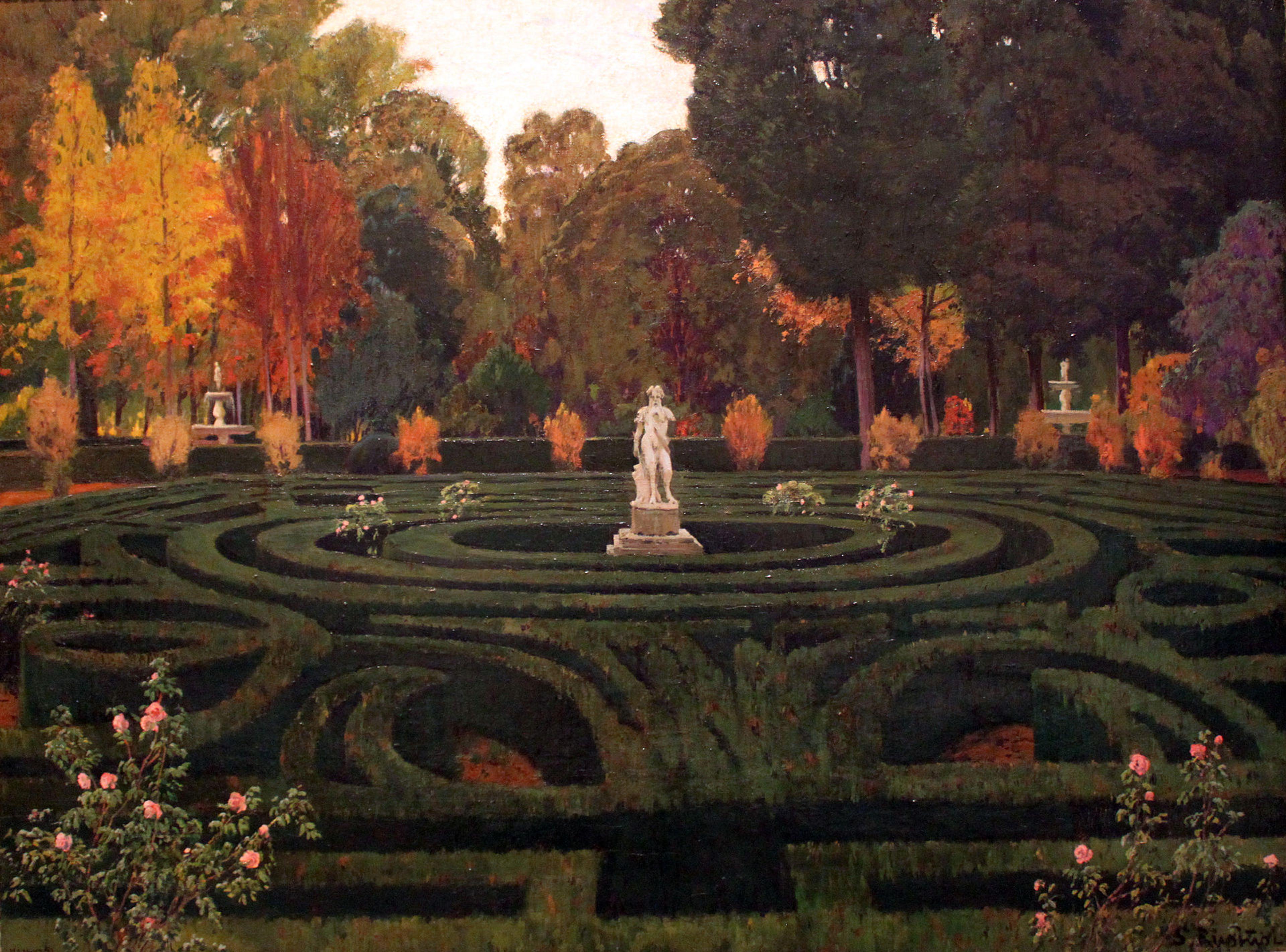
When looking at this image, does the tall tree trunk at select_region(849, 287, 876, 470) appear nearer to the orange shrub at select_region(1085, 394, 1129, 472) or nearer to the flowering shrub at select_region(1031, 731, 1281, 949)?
the orange shrub at select_region(1085, 394, 1129, 472)

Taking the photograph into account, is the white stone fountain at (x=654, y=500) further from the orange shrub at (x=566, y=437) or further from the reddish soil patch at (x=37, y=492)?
the reddish soil patch at (x=37, y=492)

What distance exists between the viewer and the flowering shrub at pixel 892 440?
9867 mm

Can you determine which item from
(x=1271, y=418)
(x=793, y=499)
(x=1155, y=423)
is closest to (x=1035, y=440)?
(x=1155, y=423)

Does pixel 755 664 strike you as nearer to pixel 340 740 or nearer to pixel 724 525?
pixel 340 740

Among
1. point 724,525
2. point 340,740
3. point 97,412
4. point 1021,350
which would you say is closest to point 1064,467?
point 1021,350

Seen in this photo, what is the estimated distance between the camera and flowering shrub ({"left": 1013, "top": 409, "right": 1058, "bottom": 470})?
368 inches

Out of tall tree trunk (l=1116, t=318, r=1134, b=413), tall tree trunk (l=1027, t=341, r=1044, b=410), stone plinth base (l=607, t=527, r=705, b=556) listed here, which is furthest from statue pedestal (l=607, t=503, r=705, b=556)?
tall tree trunk (l=1116, t=318, r=1134, b=413)

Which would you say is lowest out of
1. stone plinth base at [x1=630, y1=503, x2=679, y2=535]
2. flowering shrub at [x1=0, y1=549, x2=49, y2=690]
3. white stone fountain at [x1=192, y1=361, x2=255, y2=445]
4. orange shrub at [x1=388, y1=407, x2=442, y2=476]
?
flowering shrub at [x1=0, y1=549, x2=49, y2=690]

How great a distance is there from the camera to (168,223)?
890 cm

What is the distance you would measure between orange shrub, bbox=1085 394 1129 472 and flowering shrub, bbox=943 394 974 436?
3.48 feet

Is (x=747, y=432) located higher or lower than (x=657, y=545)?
higher

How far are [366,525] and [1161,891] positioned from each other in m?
7.43

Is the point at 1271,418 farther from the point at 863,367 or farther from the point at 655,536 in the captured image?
the point at 655,536

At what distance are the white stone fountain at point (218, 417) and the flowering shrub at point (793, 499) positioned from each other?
5146mm
